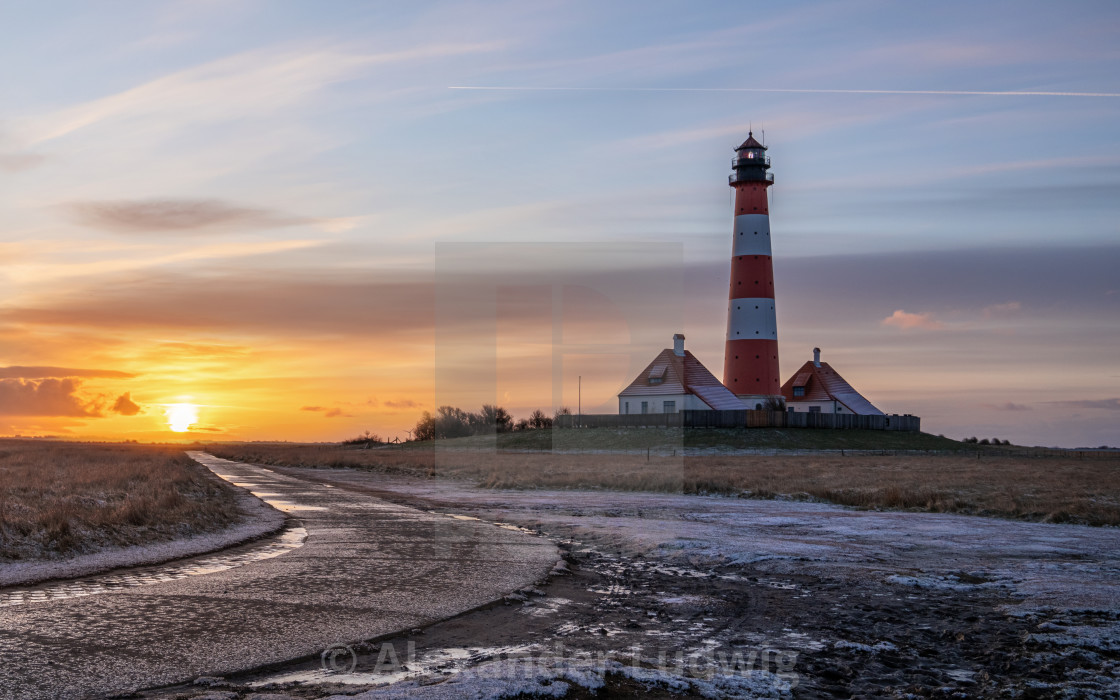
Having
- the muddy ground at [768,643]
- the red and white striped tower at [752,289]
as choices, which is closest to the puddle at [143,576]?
the muddy ground at [768,643]

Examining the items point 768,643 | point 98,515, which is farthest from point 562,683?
point 98,515

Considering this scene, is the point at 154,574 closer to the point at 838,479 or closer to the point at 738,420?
the point at 838,479

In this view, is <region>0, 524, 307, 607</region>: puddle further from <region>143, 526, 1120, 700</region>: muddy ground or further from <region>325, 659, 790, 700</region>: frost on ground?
<region>325, 659, 790, 700</region>: frost on ground

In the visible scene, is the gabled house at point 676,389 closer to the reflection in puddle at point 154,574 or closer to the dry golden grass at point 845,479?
the dry golden grass at point 845,479

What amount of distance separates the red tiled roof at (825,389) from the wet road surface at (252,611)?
64.6m

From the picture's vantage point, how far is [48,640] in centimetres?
812

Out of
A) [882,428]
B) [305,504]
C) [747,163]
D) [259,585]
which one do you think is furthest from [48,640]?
[882,428]

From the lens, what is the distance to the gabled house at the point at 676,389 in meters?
68.6

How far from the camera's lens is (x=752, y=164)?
214 feet

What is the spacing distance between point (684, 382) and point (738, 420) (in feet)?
18.7

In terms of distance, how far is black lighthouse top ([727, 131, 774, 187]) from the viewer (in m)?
65.4

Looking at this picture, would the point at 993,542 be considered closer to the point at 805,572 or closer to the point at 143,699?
the point at 805,572

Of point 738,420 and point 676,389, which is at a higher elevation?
point 676,389

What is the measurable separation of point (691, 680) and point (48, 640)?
19.0ft
